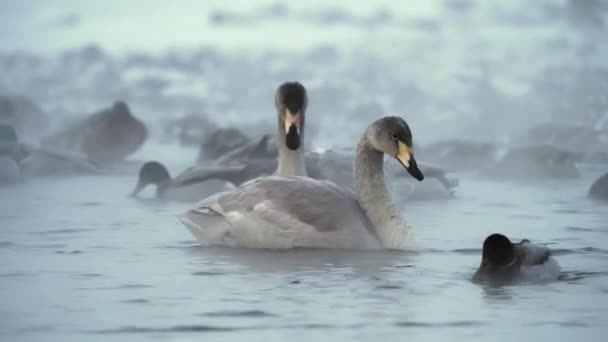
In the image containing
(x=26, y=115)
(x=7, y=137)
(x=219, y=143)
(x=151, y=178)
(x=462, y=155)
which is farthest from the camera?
(x=26, y=115)

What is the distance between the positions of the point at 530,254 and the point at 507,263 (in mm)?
146

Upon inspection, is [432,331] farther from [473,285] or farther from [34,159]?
[34,159]

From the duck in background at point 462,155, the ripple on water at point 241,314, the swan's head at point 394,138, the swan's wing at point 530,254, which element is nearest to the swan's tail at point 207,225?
the swan's head at point 394,138

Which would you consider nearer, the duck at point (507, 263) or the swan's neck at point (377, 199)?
the duck at point (507, 263)

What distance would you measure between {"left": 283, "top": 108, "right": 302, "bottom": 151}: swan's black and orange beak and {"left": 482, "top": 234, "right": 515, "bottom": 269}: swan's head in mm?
2745

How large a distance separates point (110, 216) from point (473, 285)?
16.8 feet

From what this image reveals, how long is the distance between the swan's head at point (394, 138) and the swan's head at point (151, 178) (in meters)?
5.42

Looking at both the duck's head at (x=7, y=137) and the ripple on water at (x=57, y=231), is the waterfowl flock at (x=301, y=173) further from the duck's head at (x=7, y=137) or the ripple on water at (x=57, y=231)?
the ripple on water at (x=57, y=231)

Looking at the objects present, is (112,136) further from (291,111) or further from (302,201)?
(302,201)

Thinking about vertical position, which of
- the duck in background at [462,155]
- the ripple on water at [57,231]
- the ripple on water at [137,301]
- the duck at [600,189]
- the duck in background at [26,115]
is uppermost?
the duck in background at [26,115]

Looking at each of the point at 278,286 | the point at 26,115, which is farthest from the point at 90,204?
the point at 26,115

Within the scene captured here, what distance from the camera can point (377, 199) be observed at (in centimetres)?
1020

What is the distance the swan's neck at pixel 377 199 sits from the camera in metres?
10.1

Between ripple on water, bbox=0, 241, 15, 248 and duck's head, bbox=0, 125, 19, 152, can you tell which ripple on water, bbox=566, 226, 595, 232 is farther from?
duck's head, bbox=0, 125, 19, 152
